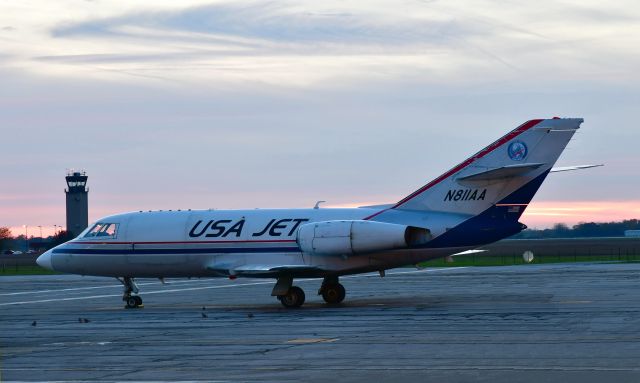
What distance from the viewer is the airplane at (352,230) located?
111ft

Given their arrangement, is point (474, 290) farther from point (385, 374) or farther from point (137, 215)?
point (385, 374)

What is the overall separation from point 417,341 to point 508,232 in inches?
470

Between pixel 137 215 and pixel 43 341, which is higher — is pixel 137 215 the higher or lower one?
the higher one

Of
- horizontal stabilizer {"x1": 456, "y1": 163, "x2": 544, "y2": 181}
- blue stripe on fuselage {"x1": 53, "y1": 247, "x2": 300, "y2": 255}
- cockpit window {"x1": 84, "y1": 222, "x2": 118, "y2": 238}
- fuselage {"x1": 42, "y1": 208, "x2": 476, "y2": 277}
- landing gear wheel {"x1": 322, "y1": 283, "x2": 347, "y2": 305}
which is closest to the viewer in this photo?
horizontal stabilizer {"x1": 456, "y1": 163, "x2": 544, "y2": 181}

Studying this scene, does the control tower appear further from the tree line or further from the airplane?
the airplane

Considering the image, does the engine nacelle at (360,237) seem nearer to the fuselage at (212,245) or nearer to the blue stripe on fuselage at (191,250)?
the fuselage at (212,245)

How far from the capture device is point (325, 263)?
35000mm

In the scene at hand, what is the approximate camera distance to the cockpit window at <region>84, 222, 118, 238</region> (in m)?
38.6

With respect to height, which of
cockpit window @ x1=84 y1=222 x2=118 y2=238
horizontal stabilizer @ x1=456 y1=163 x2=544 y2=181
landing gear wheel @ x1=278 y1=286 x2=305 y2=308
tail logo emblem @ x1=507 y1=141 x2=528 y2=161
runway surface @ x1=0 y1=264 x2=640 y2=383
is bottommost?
runway surface @ x1=0 y1=264 x2=640 y2=383

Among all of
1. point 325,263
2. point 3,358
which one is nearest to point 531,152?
point 325,263

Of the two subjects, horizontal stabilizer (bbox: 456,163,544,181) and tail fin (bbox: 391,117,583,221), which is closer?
horizontal stabilizer (bbox: 456,163,544,181)

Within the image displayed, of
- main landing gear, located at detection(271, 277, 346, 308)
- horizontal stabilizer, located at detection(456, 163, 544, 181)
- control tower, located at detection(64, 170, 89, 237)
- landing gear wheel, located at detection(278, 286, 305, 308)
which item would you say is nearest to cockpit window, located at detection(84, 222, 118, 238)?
main landing gear, located at detection(271, 277, 346, 308)

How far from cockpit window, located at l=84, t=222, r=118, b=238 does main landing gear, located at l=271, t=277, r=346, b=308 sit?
666cm

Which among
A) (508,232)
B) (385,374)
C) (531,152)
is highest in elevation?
(531,152)
